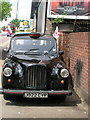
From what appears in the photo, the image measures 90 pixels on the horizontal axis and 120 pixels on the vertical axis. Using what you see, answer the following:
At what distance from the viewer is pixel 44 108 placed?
253 inches

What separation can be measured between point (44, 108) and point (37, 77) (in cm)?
83

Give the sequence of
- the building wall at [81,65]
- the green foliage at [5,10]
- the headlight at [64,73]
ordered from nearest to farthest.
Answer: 1. the headlight at [64,73]
2. the building wall at [81,65]
3. the green foliage at [5,10]

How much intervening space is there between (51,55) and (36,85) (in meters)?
1.47

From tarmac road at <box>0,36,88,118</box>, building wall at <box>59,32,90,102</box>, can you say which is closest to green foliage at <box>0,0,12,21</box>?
building wall at <box>59,32,90,102</box>

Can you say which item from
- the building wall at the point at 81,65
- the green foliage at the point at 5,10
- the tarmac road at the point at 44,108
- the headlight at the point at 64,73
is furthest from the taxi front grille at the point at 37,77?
the green foliage at the point at 5,10

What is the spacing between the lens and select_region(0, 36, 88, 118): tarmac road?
19.0 feet

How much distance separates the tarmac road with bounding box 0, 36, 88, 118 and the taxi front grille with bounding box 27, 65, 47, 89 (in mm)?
584

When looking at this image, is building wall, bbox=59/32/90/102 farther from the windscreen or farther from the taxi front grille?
the taxi front grille

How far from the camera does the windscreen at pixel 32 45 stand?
778 centimetres

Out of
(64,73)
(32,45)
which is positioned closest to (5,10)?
(32,45)

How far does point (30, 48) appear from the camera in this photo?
7.79 meters

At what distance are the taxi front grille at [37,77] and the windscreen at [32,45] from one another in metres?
1.40

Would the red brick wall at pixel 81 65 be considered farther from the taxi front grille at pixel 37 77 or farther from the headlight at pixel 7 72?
the headlight at pixel 7 72

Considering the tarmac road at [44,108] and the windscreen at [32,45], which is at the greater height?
the windscreen at [32,45]
